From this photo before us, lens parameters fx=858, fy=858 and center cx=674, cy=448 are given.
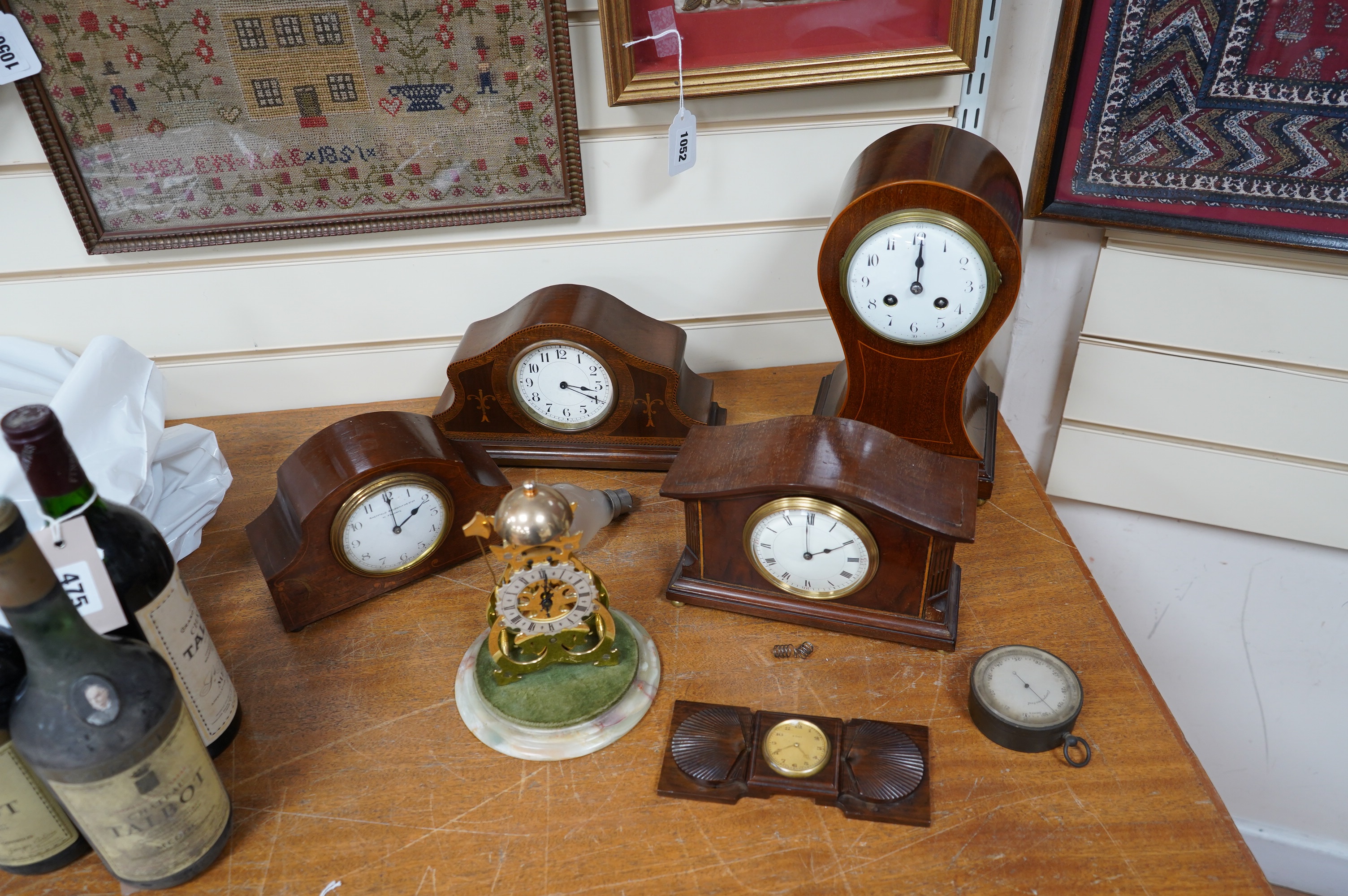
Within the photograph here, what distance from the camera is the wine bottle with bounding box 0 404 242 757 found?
26.6 inches

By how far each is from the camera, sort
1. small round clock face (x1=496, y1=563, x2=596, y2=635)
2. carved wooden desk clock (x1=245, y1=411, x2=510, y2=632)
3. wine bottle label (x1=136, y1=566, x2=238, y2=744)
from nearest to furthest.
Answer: wine bottle label (x1=136, y1=566, x2=238, y2=744) < small round clock face (x1=496, y1=563, x2=596, y2=635) < carved wooden desk clock (x1=245, y1=411, x2=510, y2=632)

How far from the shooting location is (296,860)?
2.70 ft

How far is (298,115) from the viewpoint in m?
1.20

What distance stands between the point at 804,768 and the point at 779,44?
0.96 m

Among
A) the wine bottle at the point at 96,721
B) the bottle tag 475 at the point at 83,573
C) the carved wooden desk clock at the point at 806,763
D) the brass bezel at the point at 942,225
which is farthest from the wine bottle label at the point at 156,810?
the brass bezel at the point at 942,225

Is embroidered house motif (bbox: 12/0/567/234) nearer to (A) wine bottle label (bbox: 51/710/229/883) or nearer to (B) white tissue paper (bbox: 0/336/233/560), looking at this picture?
(B) white tissue paper (bbox: 0/336/233/560)

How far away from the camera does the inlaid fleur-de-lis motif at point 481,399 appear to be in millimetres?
1267

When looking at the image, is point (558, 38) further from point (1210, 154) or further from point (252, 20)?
point (1210, 154)

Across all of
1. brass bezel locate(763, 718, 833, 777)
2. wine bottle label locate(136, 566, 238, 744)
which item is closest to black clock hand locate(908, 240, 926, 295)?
brass bezel locate(763, 718, 833, 777)

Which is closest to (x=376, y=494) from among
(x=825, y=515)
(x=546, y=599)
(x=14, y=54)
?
(x=546, y=599)

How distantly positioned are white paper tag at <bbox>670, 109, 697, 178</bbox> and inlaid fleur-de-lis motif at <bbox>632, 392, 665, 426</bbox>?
0.33 meters

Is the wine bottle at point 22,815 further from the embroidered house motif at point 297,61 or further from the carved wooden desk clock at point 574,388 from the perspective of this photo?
the embroidered house motif at point 297,61

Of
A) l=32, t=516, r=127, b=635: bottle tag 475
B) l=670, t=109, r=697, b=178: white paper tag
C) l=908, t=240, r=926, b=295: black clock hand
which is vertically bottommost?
l=32, t=516, r=127, b=635: bottle tag 475

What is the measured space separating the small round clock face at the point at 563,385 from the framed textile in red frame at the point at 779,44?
37cm
